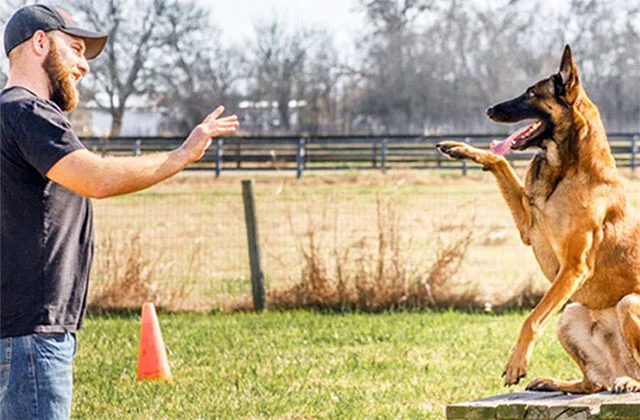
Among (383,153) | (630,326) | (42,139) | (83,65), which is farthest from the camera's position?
(383,153)

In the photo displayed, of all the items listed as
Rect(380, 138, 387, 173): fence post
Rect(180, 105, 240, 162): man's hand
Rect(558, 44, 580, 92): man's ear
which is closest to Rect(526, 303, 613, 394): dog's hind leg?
Rect(558, 44, 580, 92): man's ear

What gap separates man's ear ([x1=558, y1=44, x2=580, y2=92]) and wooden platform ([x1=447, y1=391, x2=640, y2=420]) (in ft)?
4.96

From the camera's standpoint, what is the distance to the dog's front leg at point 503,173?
591 cm

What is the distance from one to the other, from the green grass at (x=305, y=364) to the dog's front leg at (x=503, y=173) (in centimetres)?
182

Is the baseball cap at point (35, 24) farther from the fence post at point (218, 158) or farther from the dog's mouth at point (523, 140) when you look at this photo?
the fence post at point (218, 158)

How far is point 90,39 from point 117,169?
65 cm

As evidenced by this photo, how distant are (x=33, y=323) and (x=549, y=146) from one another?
2.77 m

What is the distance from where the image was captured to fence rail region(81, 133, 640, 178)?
33688 millimetres

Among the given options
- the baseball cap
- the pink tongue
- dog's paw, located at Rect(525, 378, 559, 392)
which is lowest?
dog's paw, located at Rect(525, 378, 559, 392)

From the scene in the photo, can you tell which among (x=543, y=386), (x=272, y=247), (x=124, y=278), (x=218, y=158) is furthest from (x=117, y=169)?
(x=218, y=158)

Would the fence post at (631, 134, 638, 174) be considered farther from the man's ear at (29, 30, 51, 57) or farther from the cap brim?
the man's ear at (29, 30, 51, 57)

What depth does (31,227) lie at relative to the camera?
4.17 m

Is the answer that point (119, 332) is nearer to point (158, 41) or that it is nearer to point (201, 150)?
point (201, 150)

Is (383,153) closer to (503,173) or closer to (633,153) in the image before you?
(633,153)
